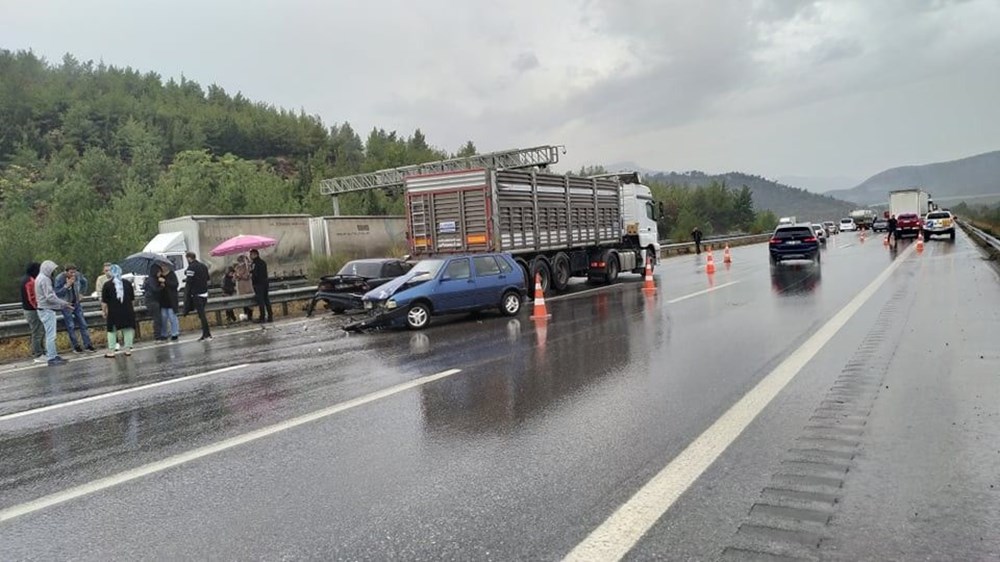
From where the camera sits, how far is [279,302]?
1784cm

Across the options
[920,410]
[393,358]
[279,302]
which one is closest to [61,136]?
[279,302]

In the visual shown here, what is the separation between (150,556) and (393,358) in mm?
6038

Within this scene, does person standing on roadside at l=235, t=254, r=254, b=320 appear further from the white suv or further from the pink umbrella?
the white suv

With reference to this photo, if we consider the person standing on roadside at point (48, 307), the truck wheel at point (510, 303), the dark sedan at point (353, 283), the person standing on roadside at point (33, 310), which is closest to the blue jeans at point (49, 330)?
the person standing on roadside at point (48, 307)

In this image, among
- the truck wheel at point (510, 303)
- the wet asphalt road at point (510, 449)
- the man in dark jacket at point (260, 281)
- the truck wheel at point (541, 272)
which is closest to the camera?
the wet asphalt road at point (510, 449)

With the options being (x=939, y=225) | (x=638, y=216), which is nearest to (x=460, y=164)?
(x=638, y=216)

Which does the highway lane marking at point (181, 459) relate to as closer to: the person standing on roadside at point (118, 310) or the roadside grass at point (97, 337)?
the person standing on roadside at point (118, 310)

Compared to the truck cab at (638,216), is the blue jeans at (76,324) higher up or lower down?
lower down

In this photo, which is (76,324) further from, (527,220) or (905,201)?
(905,201)

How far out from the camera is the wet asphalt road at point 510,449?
3.71 metres

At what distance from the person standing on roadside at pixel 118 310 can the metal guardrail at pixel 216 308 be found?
1.87 m

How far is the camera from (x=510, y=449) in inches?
205

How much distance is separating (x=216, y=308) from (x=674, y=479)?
45.1 ft

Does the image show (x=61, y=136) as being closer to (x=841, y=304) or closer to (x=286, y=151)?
(x=286, y=151)
